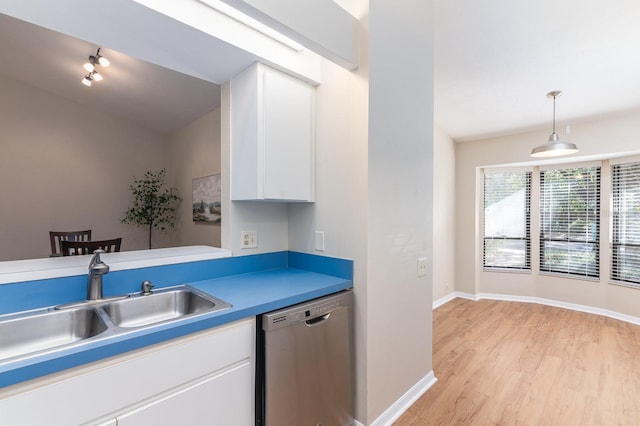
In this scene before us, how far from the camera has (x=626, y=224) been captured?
12.0 feet

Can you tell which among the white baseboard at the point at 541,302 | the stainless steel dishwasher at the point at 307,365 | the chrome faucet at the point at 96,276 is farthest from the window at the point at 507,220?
the chrome faucet at the point at 96,276

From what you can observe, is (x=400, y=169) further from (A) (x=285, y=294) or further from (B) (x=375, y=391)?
(B) (x=375, y=391)

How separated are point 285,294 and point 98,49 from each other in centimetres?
346

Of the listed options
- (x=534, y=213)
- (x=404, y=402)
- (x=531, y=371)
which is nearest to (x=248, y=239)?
(x=404, y=402)

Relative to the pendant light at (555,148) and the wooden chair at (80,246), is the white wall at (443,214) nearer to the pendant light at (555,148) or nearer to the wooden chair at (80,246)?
the pendant light at (555,148)

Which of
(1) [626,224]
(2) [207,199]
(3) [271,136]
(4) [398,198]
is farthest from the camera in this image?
(2) [207,199]

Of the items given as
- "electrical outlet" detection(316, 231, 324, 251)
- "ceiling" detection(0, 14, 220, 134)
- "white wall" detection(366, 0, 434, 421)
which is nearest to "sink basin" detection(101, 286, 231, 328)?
"electrical outlet" detection(316, 231, 324, 251)

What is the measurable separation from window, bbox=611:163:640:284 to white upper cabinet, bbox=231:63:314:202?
415cm

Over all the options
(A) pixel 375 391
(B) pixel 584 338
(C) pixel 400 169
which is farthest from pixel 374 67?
(B) pixel 584 338

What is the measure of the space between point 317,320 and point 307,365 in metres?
0.22

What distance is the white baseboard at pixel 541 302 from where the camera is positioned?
145 inches

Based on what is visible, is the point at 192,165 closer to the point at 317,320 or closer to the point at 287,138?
the point at 287,138

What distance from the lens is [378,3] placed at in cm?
179

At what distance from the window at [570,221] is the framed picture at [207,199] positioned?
15.2 ft
